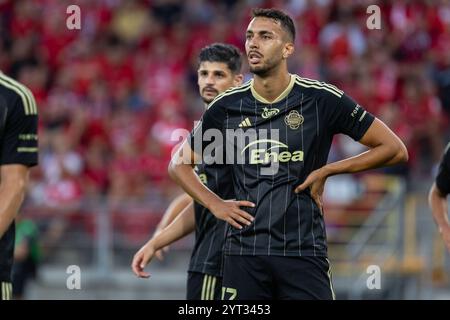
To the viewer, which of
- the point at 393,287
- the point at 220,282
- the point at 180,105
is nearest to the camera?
the point at 220,282

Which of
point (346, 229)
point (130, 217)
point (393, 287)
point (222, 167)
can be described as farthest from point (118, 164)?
point (222, 167)

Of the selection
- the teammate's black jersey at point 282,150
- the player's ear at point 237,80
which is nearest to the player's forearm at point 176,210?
the player's ear at point 237,80

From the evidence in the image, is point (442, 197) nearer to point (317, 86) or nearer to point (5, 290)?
point (317, 86)

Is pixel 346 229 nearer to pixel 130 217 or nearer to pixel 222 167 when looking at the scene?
pixel 130 217

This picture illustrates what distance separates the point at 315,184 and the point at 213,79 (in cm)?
182

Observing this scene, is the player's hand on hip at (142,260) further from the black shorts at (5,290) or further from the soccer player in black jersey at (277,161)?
the black shorts at (5,290)

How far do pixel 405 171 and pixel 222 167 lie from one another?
255 inches

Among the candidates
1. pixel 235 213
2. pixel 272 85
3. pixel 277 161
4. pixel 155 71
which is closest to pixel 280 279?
pixel 235 213

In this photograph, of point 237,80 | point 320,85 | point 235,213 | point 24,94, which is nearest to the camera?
point 24,94

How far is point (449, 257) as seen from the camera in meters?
12.6

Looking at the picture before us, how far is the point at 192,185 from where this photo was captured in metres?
6.57

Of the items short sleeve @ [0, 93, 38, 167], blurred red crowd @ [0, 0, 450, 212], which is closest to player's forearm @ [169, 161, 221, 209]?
short sleeve @ [0, 93, 38, 167]

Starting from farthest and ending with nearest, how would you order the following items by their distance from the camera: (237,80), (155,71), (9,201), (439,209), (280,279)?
(155,71)
(237,80)
(439,209)
(280,279)
(9,201)

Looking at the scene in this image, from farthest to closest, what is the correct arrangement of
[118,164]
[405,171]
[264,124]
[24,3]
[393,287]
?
[24,3]
[118,164]
[405,171]
[393,287]
[264,124]
